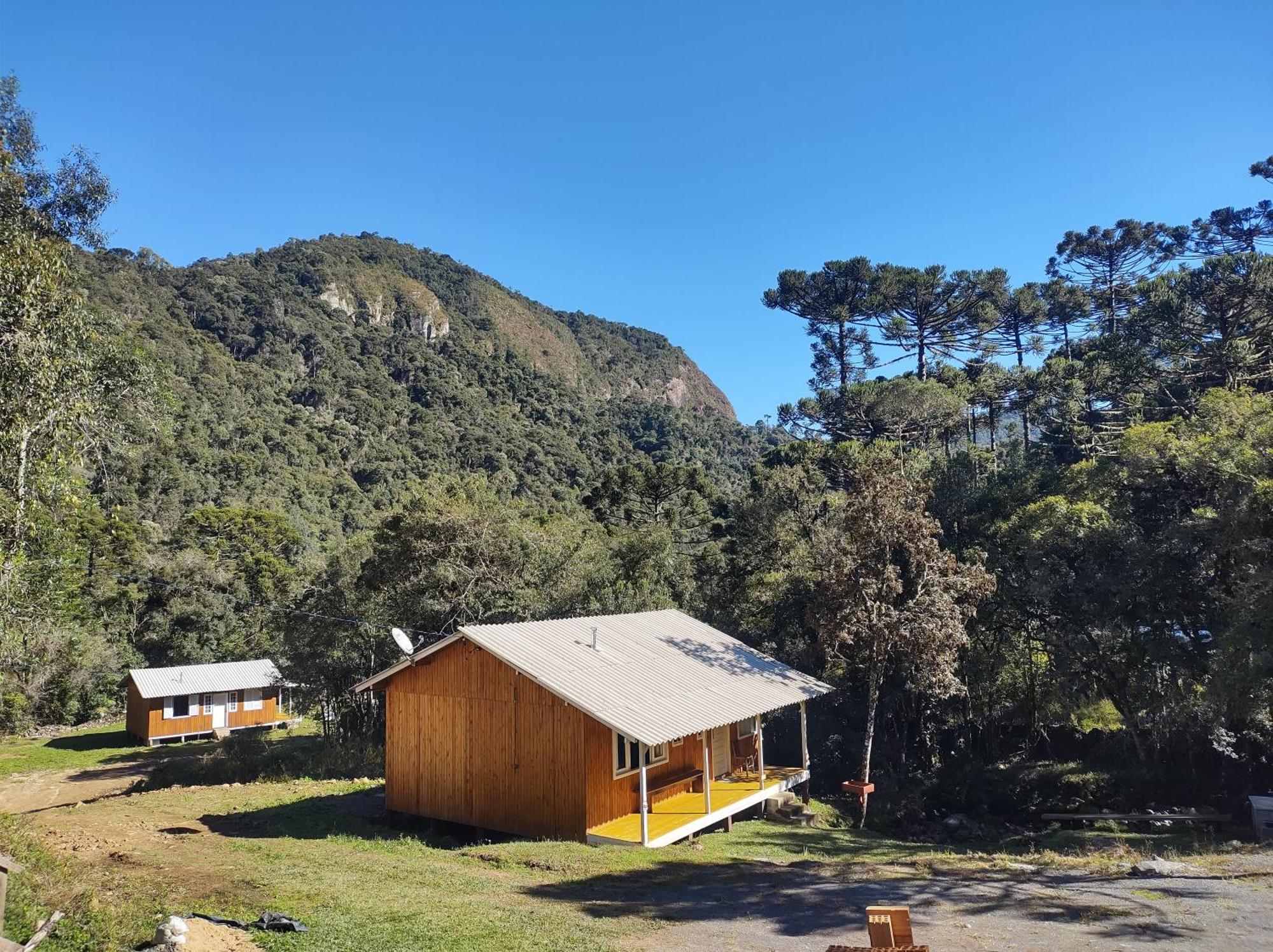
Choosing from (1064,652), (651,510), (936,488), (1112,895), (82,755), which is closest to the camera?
(1112,895)

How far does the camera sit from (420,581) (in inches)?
962

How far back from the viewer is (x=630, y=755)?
1512cm

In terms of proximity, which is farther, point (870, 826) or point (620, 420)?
point (620, 420)

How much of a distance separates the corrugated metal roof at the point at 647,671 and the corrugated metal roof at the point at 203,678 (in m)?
21.3

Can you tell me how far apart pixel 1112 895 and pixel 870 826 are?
10937mm

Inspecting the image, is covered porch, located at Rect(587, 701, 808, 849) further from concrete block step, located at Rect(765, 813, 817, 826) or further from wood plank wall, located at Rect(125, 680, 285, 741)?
wood plank wall, located at Rect(125, 680, 285, 741)

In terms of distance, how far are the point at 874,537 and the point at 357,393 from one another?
80.3 meters

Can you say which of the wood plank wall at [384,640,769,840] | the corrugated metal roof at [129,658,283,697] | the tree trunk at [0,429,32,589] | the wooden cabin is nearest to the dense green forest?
the tree trunk at [0,429,32,589]

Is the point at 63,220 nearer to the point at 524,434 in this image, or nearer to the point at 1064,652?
the point at 1064,652

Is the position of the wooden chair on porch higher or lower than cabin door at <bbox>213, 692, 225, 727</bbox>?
higher

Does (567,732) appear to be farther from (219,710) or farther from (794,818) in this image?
(219,710)

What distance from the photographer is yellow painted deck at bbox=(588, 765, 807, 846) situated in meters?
13.5

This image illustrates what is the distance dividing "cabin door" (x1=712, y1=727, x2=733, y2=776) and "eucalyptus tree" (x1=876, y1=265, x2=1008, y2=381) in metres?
A: 31.7

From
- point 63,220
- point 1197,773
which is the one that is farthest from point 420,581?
point 1197,773
